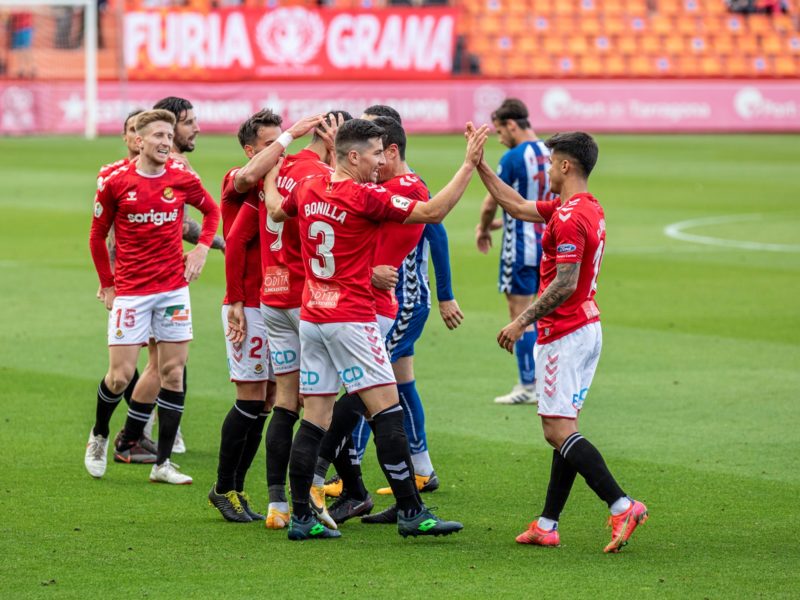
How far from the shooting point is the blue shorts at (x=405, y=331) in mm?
7680

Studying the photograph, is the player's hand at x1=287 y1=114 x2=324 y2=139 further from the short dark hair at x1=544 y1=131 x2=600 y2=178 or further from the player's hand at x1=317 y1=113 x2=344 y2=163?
the short dark hair at x1=544 y1=131 x2=600 y2=178

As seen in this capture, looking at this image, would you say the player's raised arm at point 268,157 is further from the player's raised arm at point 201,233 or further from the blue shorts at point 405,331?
the player's raised arm at point 201,233

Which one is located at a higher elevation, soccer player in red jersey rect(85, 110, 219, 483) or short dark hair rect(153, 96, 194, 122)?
short dark hair rect(153, 96, 194, 122)

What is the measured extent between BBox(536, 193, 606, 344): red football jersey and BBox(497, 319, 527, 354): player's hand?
170mm

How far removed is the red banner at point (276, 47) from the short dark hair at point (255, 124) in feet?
105

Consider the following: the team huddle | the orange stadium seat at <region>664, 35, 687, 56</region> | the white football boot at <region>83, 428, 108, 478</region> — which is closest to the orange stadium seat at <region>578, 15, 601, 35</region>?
the orange stadium seat at <region>664, 35, 687, 56</region>

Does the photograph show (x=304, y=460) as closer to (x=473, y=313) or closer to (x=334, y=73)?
(x=473, y=313)

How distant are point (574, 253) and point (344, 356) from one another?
1.25m

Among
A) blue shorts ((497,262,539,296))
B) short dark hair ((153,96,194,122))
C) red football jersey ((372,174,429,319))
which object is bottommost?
blue shorts ((497,262,539,296))

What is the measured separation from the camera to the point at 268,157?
6.93 m

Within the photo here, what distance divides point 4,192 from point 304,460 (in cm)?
1986

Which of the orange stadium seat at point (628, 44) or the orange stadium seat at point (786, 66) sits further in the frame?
the orange stadium seat at point (628, 44)

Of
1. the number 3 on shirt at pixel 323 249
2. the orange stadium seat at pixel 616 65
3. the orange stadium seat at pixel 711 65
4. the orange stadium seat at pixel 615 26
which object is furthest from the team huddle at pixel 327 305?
the orange stadium seat at pixel 615 26

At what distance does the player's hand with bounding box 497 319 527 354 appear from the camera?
21.6ft
